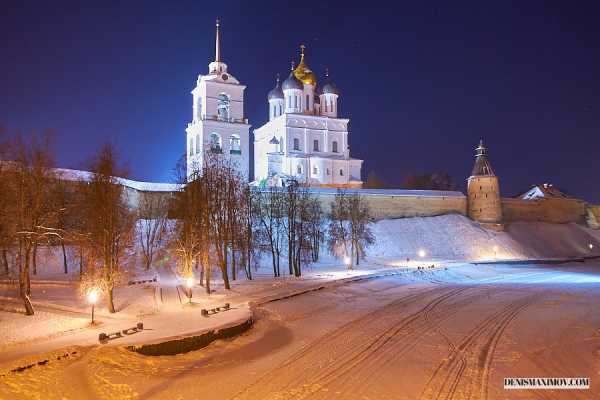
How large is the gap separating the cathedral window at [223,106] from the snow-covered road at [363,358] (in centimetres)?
2627

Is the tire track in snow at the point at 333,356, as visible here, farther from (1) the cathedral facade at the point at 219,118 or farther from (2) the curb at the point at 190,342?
(1) the cathedral facade at the point at 219,118

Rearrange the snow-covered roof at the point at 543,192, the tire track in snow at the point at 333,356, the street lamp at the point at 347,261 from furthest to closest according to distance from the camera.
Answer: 1. the snow-covered roof at the point at 543,192
2. the street lamp at the point at 347,261
3. the tire track in snow at the point at 333,356

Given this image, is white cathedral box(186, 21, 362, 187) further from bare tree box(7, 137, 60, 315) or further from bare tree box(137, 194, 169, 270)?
bare tree box(7, 137, 60, 315)

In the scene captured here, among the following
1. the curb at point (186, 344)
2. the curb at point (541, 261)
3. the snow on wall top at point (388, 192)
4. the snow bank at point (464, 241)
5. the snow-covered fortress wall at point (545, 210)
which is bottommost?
the curb at point (186, 344)

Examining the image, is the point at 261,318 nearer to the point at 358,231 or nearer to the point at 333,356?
the point at 333,356

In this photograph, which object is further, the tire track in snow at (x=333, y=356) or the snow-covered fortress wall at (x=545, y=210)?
the snow-covered fortress wall at (x=545, y=210)

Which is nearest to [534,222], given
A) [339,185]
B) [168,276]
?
[339,185]

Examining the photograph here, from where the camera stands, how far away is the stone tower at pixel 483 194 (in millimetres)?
45969

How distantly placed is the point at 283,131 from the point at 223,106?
8.21m

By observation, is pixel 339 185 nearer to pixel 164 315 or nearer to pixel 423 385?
pixel 164 315

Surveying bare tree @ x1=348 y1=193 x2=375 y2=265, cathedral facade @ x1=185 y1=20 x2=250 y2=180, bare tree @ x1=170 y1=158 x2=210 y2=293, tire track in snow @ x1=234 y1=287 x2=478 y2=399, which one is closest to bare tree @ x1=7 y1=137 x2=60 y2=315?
bare tree @ x1=170 y1=158 x2=210 y2=293

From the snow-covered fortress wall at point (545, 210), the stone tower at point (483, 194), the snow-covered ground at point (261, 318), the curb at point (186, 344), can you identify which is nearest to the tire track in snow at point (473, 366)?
the snow-covered ground at point (261, 318)

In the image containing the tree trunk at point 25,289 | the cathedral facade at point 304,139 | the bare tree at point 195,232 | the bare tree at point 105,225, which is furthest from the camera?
the cathedral facade at point 304,139

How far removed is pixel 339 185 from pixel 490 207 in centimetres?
1448
